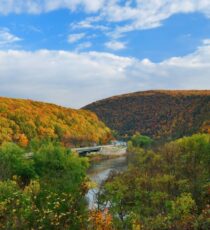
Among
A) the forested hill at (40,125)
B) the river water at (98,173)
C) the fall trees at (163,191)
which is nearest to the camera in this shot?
the fall trees at (163,191)

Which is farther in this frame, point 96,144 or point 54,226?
point 96,144

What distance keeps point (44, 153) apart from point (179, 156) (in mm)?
29015

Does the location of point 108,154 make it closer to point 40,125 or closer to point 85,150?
point 85,150

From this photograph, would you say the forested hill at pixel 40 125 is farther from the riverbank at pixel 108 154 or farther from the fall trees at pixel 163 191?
the fall trees at pixel 163 191

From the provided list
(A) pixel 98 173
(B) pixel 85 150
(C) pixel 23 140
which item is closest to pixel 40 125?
(B) pixel 85 150

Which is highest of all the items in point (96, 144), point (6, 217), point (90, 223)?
point (6, 217)

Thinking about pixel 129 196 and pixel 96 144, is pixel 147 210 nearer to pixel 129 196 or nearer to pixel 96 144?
pixel 129 196

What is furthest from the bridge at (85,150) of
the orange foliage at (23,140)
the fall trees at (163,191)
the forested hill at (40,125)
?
the fall trees at (163,191)

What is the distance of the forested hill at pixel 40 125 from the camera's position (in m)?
146

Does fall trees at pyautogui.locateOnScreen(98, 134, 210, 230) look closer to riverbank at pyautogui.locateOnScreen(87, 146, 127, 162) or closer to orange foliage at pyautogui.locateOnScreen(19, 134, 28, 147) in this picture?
orange foliage at pyautogui.locateOnScreen(19, 134, 28, 147)

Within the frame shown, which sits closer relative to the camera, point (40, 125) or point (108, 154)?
point (108, 154)

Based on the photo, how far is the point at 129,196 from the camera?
49.8 m

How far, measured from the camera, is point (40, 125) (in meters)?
163

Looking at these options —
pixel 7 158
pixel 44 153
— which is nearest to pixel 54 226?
pixel 7 158
